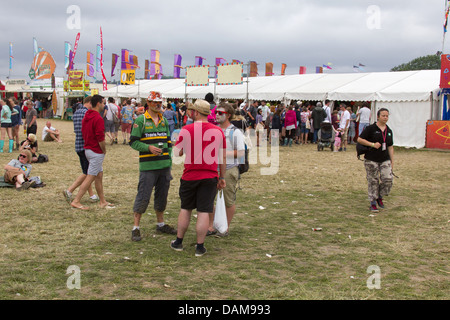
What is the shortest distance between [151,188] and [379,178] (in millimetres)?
4088

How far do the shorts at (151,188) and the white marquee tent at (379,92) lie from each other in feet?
51.9

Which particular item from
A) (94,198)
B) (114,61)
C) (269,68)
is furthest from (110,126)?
(114,61)

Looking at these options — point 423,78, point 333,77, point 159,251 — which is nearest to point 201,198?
point 159,251

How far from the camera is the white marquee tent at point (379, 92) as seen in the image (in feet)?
61.0

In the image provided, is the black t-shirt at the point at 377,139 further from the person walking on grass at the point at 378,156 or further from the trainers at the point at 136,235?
the trainers at the point at 136,235

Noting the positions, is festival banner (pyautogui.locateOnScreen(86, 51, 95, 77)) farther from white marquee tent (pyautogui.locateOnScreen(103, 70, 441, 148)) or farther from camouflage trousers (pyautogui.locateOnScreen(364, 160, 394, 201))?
camouflage trousers (pyautogui.locateOnScreen(364, 160, 394, 201))

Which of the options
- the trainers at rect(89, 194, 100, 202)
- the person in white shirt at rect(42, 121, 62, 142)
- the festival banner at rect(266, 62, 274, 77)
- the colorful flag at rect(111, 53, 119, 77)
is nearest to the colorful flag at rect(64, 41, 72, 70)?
the colorful flag at rect(111, 53, 119, 77)

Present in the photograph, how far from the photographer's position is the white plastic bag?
5500 mm

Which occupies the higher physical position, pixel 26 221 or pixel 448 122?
pixel 448 122

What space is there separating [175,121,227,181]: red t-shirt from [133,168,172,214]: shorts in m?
0.77

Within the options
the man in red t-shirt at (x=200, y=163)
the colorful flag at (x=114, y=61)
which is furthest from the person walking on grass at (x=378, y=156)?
the colorful flag at (x=114, y=61)

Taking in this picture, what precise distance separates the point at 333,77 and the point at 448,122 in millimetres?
7474

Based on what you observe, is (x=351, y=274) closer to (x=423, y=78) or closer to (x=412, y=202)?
(x=412, y=202)
